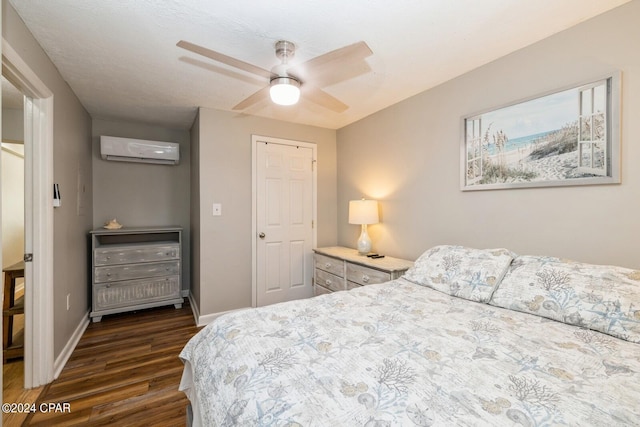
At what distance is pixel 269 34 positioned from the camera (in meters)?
1.77

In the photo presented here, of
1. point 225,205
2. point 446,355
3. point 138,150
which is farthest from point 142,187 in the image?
point 446,355

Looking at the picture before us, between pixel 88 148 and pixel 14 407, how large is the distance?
2616 millimetres

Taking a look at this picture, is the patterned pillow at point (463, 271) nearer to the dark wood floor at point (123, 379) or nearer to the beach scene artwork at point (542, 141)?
the beach scene artwork at point (542, 141)

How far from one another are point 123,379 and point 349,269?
6.74 ft

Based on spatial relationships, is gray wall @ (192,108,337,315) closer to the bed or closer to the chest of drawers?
the chest of drawers

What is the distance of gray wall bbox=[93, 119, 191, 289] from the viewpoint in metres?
3.52

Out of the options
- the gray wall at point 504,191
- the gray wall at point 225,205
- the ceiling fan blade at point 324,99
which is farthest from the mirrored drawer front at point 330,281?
the ceiling fan blade at point 324,99

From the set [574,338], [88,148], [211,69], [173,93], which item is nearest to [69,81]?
[173,93]

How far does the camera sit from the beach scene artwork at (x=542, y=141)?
1.63m

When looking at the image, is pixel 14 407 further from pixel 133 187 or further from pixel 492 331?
pixel 492 331

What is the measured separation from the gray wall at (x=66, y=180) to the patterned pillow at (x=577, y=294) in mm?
3079

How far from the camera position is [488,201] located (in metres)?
2.18

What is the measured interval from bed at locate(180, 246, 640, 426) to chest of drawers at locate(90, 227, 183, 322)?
2.28 meters

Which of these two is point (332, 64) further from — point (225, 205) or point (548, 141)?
point (225, 205)
